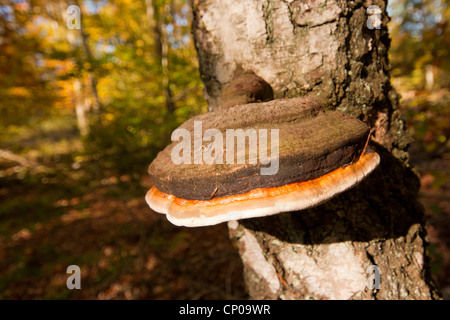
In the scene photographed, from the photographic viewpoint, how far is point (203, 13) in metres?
1.25

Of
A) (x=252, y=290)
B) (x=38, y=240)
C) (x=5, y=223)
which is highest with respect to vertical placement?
(x=252, y=290)

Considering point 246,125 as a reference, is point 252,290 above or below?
below

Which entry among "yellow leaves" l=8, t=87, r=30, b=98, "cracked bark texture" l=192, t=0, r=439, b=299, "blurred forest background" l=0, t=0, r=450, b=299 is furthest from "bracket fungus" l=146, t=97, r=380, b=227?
"yellow leaves" l=8, t=87, r=30, b=98

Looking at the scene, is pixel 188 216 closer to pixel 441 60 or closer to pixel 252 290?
pixel 252 290

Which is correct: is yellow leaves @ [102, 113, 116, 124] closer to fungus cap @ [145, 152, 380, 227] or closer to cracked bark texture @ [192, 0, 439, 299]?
cracked bark texture @ [192, 0, 439, 299]

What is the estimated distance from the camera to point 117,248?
468cm

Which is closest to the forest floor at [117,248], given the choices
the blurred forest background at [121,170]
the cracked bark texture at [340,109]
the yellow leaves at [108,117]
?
the blurred forest background at [121,170]

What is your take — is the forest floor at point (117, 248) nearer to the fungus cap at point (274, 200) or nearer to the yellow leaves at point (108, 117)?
the yellow leaves at point (108, 117)

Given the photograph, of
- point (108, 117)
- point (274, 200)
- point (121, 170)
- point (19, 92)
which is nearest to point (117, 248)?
point (121, 170)

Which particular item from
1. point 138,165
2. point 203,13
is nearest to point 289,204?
point 203,13

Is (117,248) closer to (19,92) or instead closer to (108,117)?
(108,117)

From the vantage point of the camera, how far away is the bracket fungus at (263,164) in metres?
0.75

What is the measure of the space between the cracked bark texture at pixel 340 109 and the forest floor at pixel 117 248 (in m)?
1.58
